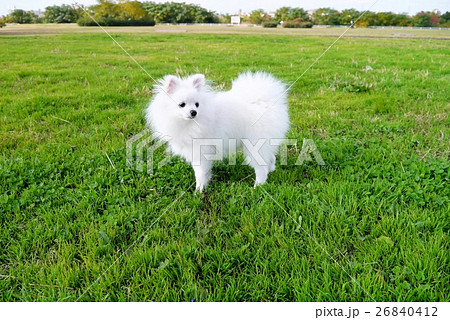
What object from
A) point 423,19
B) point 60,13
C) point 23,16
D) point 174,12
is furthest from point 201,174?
point 23,16

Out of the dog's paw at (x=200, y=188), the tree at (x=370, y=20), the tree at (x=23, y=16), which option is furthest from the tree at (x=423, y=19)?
the tree at (x=23, y=16)

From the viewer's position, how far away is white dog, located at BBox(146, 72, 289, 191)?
3076 millimetres

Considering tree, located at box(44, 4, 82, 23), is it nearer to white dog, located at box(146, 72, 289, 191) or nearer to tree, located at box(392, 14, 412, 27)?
white dog, located at box(146, 72, 289, 191)

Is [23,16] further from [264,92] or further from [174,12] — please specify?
[264,92]

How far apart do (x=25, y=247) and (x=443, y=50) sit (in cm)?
1427

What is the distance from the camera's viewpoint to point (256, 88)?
136 inches

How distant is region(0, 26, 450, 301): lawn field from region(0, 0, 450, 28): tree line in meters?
1.35

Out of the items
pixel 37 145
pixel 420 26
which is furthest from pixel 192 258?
pixel 420 26

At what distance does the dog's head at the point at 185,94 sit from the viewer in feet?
9.77

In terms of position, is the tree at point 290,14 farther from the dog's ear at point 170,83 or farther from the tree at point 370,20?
the dog's ear at point 170,83

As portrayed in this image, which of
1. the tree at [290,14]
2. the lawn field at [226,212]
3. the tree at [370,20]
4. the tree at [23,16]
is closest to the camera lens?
the lawn field at [226,212]

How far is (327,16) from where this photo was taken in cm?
370

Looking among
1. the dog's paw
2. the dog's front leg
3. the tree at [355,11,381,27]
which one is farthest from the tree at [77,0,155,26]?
the tree at [355,11,381,27]

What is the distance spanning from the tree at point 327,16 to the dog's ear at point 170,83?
1877 mm
